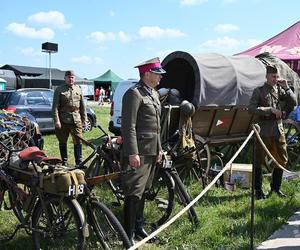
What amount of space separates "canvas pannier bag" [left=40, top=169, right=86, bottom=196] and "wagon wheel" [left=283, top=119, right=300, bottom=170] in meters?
5.77

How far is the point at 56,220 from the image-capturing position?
13.4 feet

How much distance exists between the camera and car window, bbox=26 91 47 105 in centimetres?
1470

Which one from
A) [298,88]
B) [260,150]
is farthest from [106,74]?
[260,150]

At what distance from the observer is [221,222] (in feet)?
18.4

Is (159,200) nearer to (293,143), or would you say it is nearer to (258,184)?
(258,184)

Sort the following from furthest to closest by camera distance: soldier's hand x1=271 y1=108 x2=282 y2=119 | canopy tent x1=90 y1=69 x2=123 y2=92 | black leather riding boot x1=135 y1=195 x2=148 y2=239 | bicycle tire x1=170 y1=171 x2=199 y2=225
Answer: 1. canopy tent x1=90 y1=69 x2=123 y2=92
2. soldier's hand x1=271 y1=108 x2=282 y2=119
3. bicycle tire x1=170 y1=171 x2=199 y2=225
4. black leather riding boot x1=135 y1=195 x2=148 y2=239

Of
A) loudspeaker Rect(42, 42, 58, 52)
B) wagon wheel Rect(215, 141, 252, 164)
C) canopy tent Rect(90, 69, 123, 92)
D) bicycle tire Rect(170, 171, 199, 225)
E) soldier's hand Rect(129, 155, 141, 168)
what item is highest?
loudspeaker Rect(42, 42, 58, 52)

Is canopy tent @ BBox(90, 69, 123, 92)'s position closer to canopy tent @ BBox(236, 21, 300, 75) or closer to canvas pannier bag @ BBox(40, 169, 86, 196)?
canopy tent @ BBox(236, 21, 300, 75)

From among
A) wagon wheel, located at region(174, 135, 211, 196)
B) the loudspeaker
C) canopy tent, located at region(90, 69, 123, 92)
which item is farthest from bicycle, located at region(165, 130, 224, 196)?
canopy tent, located at region(90, 69, 123, 92)

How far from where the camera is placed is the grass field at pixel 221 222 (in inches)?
194

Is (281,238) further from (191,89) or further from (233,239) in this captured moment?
(191,89)

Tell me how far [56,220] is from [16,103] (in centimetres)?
1071

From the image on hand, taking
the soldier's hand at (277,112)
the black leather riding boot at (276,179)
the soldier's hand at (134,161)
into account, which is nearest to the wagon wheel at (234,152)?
the black leather riding boot at (276,179)

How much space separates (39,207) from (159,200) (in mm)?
2068
